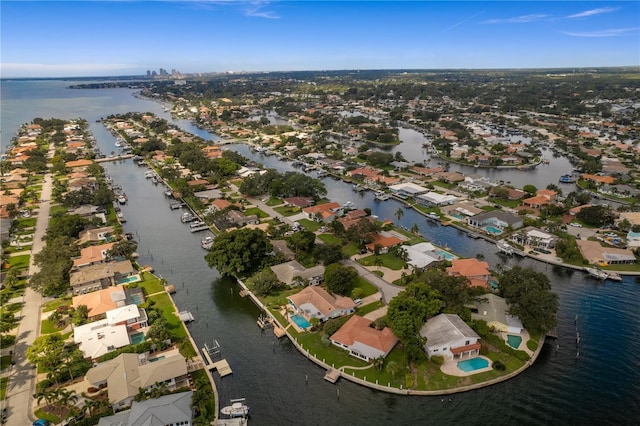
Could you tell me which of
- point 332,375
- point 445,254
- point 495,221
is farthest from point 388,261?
point 495,221

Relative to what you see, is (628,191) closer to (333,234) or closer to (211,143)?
(333,234)

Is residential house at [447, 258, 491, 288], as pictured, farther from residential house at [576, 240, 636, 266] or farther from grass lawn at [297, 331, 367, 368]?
grass lawn at [297, 331, 367, 368]

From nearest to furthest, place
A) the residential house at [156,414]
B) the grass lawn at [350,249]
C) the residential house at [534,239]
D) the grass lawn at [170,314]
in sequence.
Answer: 1. the residential house at [156,414]
2. the grass lawn at [170,314]
3. the grass lawn at [350,249]
4. the residential house at [534,239]

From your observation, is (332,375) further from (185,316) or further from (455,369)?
(185,316)

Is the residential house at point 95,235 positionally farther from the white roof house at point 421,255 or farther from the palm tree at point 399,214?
the palm tree at point 399,214

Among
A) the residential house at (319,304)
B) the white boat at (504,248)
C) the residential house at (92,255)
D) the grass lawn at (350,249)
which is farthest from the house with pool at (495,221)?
the residential house at (92,255)

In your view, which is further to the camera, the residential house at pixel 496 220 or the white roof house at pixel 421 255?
the residential house at pixel 496 220

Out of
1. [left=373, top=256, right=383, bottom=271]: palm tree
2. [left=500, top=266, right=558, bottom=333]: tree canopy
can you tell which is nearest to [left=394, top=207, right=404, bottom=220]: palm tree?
[left=373, top=256, right=383, bottom=271]: palm tree
